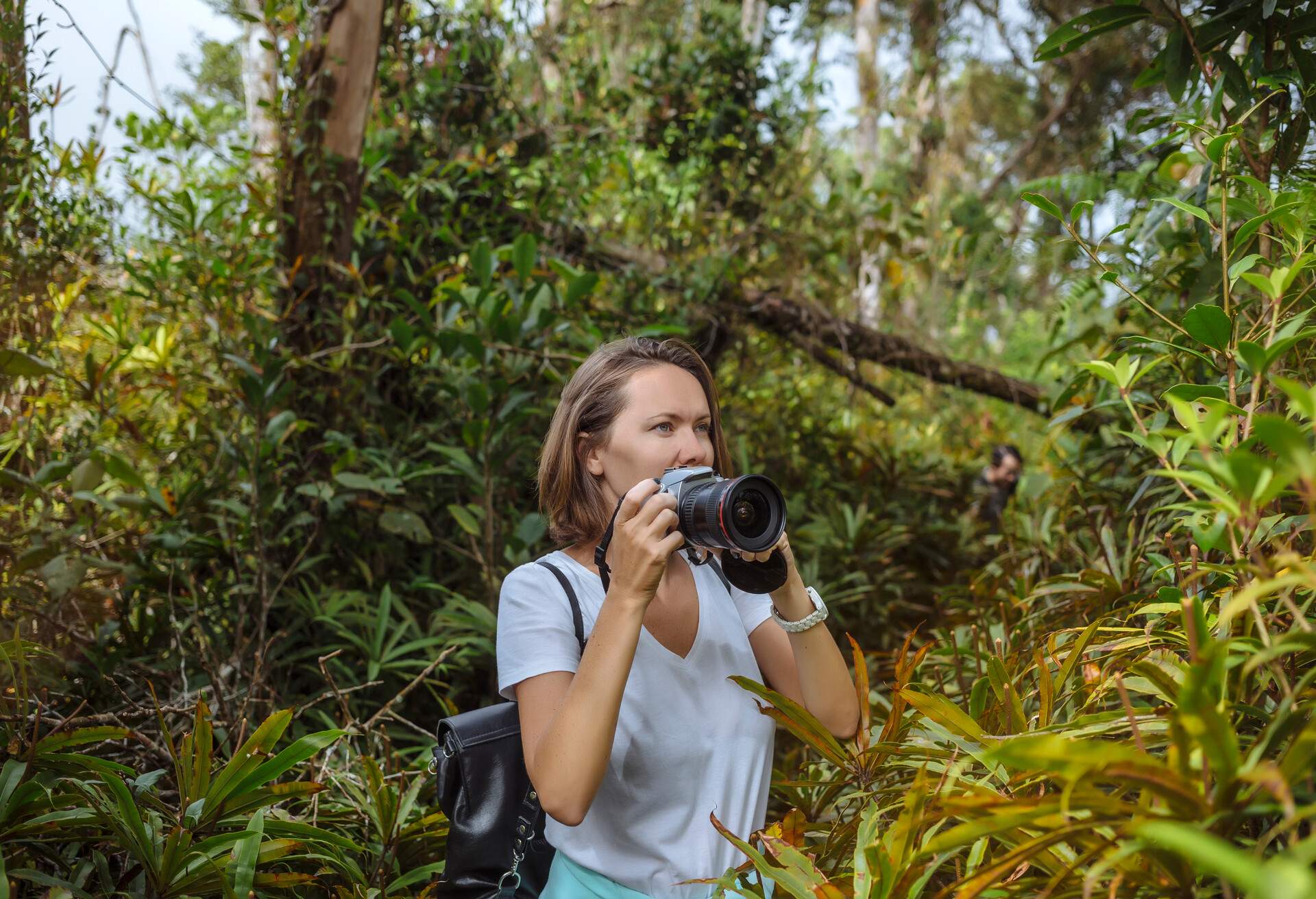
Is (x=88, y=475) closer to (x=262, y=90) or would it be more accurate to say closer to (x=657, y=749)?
(x=657, y=749)

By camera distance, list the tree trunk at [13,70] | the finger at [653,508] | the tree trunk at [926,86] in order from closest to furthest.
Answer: the finger at [653,508]
the tree trunk at [13,70]
the tree trunk at [926,86]

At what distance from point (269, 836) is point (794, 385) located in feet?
13.2

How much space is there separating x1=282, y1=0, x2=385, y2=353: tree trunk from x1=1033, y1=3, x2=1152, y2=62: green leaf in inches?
88.2

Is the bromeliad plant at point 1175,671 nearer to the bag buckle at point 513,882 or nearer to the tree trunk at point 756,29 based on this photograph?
the bag buckle at point 513,882

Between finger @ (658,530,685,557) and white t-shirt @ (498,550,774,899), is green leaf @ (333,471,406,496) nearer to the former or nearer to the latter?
white t-shirt @ (498,550,774,899)

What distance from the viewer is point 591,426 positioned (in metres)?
1.62

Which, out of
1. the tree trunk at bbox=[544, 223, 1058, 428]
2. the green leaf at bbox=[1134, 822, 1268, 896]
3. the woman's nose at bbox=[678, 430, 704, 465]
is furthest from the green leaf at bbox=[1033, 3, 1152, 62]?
the tree trunk at bbox=[544, 223, 1058, 428]

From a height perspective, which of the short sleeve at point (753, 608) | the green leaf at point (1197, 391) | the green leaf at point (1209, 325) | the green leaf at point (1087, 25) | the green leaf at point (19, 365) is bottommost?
the short sleeve at point (753, 608)

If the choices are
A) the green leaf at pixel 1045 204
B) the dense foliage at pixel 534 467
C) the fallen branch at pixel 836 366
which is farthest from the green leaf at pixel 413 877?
the fallen branch at pixel 836 366

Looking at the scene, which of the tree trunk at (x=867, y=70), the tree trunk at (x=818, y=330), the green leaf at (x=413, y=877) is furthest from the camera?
the tree trunk at (x=867, y=70)

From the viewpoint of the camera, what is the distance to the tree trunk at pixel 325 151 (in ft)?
10.2

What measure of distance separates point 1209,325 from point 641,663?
0.92 m

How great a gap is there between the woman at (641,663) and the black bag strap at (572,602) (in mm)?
11

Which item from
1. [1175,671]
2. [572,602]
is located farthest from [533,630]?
[1175,671]
